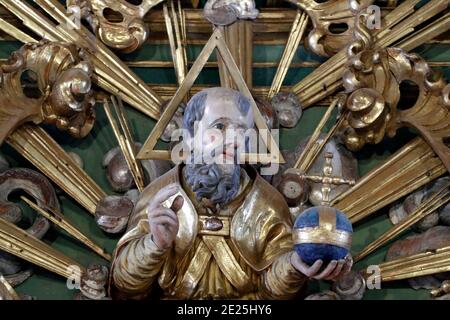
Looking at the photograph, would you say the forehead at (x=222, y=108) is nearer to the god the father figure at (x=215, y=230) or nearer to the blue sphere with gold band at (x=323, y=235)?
the god the father figure at (x=215, y=230)

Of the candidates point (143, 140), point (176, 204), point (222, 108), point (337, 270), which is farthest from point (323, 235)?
point (143, 140)

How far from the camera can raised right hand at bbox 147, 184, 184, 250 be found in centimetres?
304

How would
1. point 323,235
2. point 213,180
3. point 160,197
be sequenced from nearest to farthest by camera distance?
point 323,235 < point 160,197 < point 213,180

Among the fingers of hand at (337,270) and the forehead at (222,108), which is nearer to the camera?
the fingers of hand at (337,270)

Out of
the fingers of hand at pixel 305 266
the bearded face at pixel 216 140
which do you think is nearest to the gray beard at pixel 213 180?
the bearded face at pixel 216 140

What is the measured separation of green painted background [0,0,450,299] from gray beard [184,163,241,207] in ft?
1.09

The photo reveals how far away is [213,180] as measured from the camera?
3.22m

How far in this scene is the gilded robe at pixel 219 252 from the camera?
10.6 ft

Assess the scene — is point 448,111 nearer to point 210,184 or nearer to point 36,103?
point 210,184

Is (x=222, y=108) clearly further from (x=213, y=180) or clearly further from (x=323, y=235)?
(x=323, y=235)

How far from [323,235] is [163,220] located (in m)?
0.31

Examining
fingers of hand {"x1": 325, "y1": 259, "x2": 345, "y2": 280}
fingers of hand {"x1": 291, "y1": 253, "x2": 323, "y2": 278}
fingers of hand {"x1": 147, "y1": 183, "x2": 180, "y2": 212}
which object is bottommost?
fingers of hand {"x1": 325, "y1": 259, "x2": 345, "y2": 280}

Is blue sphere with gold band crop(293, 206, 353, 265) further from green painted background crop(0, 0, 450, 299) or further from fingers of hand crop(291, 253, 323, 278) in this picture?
green painted background crop(0, 0, 450, 299)

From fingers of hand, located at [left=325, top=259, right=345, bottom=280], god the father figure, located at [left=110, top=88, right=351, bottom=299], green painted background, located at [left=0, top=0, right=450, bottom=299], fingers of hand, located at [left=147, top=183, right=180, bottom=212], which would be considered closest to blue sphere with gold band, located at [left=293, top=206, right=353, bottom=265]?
fingers of hand, located at [left=325, top=259, right=345, bottom=280]
